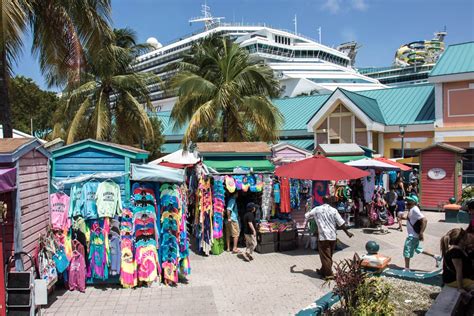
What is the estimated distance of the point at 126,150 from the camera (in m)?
8.16

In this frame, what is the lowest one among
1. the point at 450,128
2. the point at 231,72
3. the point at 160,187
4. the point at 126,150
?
the point at 160,187

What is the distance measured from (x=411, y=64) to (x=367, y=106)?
113 m

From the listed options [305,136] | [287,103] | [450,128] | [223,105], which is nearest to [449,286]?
[223,105]

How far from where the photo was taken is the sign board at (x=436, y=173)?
687 inches

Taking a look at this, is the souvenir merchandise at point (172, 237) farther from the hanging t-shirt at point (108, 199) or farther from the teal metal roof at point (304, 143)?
the teal metal roof at point (304, 143)

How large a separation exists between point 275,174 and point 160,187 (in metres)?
3.44

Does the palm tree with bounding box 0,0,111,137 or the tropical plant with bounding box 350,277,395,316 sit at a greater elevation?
the palm tree with bounding box 0,0,111,137

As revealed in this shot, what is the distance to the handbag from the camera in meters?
7.22

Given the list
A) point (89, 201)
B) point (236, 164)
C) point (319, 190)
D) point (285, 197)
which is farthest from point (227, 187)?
point (89, 201)

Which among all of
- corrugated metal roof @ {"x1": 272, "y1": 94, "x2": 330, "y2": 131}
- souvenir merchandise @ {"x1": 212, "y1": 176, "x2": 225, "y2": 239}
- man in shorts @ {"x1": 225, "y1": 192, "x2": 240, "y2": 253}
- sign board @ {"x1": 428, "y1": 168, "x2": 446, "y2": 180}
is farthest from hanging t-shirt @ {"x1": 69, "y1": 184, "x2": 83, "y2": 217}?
corrugated metal roof @ {"x1": 272, "y1": 94, "x2": 330, "y2": 131}

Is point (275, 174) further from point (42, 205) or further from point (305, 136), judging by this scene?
point (305, 136)

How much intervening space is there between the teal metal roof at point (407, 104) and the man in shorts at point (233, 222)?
1630cm

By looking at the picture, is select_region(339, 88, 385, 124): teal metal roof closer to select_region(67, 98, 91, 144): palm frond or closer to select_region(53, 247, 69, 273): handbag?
select_region(67, 98, 91, 144): palm frond

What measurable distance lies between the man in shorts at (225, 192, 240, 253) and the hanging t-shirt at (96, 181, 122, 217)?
3330 mm
